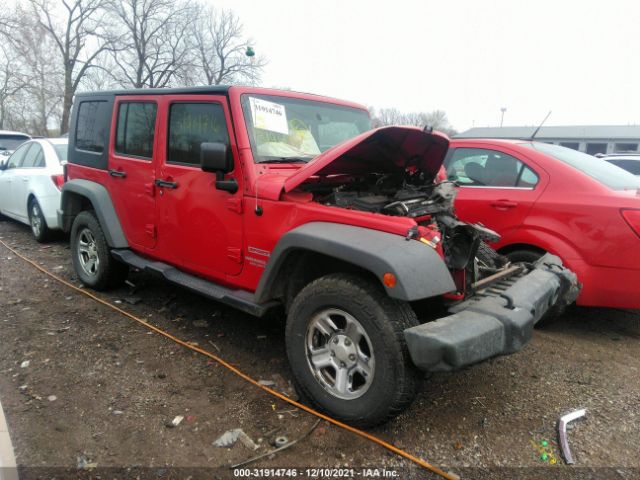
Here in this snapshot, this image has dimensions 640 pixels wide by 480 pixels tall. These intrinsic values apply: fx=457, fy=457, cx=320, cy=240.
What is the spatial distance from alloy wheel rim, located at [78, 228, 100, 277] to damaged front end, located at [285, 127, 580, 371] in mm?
2919

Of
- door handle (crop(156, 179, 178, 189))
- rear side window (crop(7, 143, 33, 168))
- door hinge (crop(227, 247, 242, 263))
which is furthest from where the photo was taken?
rear side window (crop(7, 143, 33, 168))

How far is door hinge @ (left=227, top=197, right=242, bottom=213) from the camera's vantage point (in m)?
3.25

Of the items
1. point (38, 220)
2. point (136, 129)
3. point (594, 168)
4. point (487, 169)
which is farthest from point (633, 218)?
point (38, 220)

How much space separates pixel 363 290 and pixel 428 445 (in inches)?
37.2

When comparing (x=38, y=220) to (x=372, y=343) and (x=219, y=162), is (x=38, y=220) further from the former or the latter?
(x=372, y=343)

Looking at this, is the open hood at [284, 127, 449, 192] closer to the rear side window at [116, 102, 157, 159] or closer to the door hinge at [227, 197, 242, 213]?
the door hinge at [227, 197, 242, 213]

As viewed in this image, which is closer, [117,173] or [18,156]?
[117,173]

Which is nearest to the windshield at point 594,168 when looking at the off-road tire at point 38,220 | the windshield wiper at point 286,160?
the windshield wiper at point 286,160

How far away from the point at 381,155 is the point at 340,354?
1.46 meters

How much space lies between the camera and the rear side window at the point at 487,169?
4304mm

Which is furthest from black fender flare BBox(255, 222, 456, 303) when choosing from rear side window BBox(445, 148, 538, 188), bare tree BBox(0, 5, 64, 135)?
bare tree BBox(0, 5, 64, 135)

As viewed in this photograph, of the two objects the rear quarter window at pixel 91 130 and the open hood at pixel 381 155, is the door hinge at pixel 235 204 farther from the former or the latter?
the rear quarter window at pixel 91 130

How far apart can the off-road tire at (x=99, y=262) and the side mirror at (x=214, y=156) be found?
2.12m

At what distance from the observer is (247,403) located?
298 centimetres
